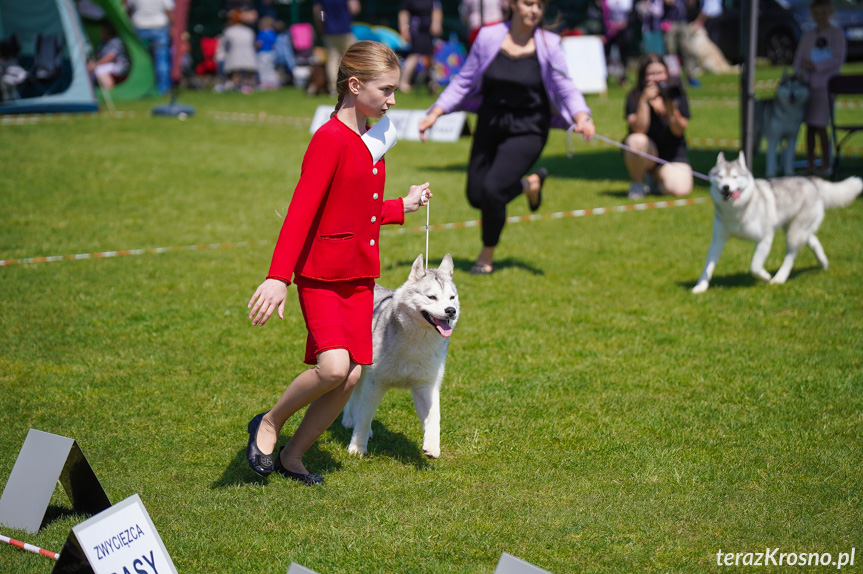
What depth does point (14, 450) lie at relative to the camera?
432 cm

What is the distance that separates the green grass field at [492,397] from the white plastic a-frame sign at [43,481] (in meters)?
0.10

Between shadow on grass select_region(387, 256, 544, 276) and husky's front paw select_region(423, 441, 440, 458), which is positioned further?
shadow on grass select_region(387, 256, 544, 276)

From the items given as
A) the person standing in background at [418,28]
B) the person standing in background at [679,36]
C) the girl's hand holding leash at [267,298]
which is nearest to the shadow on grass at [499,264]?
the girl's hand holding leash at [267,298]

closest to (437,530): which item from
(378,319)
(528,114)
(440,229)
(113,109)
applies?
(378,319)

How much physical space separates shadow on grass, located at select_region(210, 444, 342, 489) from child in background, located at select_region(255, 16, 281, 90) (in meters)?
20.0

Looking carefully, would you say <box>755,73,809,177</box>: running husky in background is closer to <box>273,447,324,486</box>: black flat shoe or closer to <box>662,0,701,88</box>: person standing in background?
<box>273,447,324,486</box>: black flat shoe

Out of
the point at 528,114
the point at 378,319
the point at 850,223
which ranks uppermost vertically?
the point at 528,114

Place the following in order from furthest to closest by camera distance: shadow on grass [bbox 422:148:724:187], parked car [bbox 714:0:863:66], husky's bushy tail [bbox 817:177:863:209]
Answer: parked car [bbox 714:0:863:66] → shadow on grass [bbox 422:148:724:187] → husky's bushy tail [bbox 817:177:863:209]

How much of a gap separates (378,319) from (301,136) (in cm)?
1159

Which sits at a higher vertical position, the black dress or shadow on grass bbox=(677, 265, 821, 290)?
the black dress

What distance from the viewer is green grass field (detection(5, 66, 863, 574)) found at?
3594mm

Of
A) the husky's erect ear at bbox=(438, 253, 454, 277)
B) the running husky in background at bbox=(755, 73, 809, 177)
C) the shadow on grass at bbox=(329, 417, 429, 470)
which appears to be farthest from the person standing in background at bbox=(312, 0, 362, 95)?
the husky's erect ear at bbox=(438, 253, 454, 277)

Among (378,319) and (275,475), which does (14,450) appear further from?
(378,319)

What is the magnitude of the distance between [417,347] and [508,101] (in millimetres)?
3896
